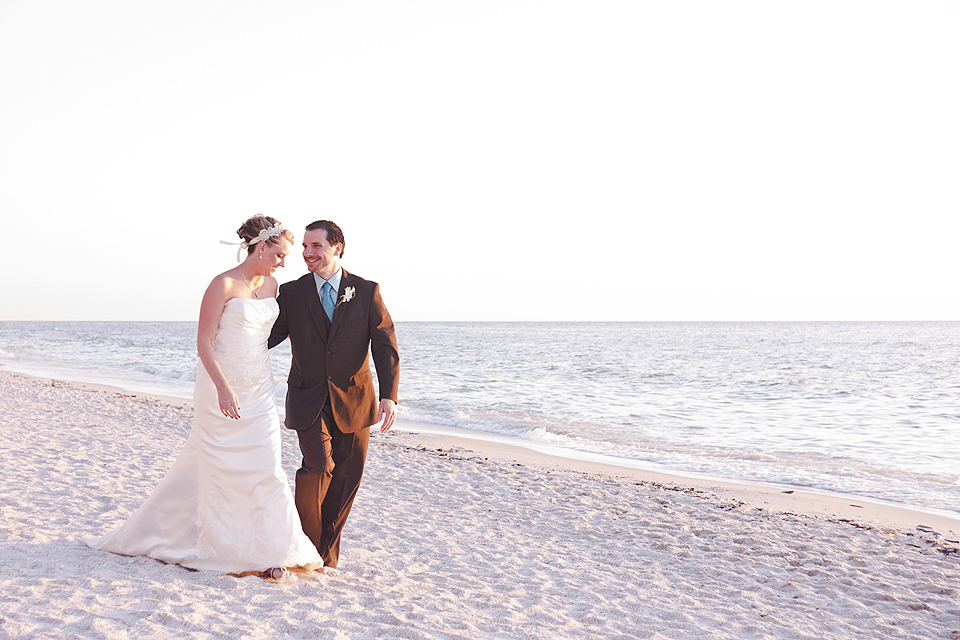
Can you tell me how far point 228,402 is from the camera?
10.8ft

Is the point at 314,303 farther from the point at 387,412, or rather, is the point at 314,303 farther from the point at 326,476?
the point at 326,476

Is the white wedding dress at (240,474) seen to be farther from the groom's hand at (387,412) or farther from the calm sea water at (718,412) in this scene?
the calm sea water at (718,412)

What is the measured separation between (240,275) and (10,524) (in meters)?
2.44

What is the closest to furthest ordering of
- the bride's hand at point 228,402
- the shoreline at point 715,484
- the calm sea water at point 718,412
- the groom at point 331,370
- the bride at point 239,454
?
the bride's hand at point 228,402 < the bride at point 239,454 < the groom at point 331,370 < the shoreline at point 715,484 < the calm sea water at point 718,412

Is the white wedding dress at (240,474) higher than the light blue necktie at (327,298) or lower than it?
lower

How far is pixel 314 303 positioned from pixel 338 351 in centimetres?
31

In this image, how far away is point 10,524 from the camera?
4.18 metres

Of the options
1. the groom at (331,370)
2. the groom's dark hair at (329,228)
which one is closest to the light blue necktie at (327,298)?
the groom at (331,370)

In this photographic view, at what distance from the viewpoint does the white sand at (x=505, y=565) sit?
3111 millimetres

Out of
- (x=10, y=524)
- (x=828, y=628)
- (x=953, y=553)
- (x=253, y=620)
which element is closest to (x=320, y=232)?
(x=253, y=620)

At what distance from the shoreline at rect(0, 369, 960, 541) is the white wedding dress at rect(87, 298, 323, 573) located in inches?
213

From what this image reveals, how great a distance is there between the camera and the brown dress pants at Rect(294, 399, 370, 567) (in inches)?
140

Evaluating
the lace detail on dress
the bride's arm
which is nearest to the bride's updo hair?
the bride's arm

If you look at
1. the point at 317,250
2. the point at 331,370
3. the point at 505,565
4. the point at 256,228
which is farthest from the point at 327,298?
the point at 505,565
